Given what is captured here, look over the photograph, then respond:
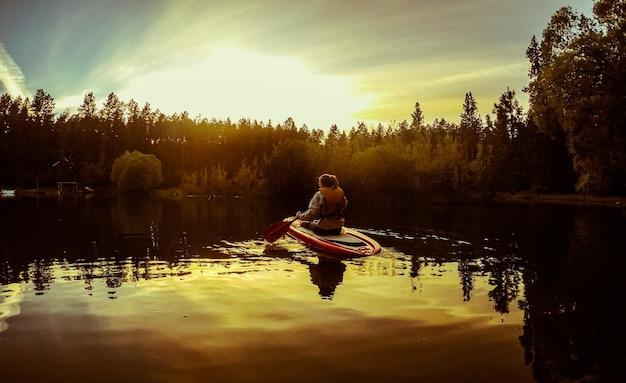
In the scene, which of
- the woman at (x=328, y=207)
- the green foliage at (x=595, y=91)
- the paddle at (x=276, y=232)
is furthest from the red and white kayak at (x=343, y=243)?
the green foliage at (x=595, y=91)

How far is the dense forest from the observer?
33875 mm

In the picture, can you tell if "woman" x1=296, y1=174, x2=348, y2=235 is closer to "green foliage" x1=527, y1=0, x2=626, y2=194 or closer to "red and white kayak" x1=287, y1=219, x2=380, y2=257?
"red and white kayak" x1=287, y1=219, x2=380, y2=257

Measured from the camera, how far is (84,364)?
6039mm

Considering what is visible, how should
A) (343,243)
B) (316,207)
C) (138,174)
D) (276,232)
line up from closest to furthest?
(343,243), (316,207), (276,232), (138,174)

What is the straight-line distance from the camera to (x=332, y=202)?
50.4ft

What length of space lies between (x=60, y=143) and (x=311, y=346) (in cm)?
13218

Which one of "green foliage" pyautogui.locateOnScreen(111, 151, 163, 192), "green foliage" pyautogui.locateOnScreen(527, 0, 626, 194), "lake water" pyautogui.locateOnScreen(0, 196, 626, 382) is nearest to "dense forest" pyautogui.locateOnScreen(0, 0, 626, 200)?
"green foliage" pyautogui.locateOnScreen(527, 0, 626, 194)

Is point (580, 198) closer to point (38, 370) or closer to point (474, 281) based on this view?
point (474, 281)

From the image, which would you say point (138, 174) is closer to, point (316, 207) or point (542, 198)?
point (542, 198)

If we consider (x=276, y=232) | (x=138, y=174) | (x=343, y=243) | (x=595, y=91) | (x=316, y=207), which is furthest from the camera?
(x=138, y=174)

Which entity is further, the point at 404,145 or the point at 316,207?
the point at 404,145

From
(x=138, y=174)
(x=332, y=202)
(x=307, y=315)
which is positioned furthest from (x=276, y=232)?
(x=138, y=174)

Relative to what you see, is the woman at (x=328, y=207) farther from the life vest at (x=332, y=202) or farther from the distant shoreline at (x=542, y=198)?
the distant shoreline at (x=542, y=198)

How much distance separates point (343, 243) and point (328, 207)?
4.51 feet
